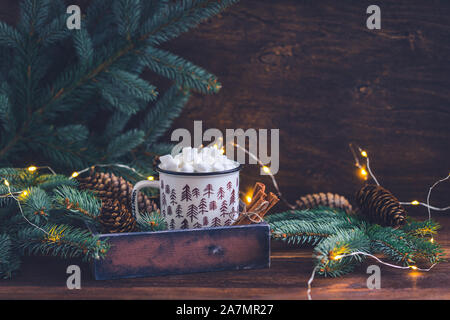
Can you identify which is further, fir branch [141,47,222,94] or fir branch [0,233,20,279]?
fir branch [141,47,222,94]

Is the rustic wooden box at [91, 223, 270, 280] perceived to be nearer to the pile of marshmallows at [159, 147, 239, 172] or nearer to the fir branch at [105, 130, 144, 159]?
the pile of marshmallows at [159, 147, 239, 172]

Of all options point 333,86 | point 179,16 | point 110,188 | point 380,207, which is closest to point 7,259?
point 110,188

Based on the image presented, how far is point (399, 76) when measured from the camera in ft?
3.69

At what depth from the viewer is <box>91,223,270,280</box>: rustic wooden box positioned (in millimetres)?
733

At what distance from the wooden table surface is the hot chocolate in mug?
0.09 metres

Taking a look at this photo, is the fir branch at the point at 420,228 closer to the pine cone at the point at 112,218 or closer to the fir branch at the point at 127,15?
the pine cone at the point at 112,218

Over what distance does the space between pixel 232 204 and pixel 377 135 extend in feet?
1.72

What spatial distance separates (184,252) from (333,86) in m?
0.61

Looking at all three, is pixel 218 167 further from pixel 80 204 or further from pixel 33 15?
pixel 33 15

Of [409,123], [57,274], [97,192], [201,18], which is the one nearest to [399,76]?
[409,123]

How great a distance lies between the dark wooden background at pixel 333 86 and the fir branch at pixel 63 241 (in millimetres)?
469

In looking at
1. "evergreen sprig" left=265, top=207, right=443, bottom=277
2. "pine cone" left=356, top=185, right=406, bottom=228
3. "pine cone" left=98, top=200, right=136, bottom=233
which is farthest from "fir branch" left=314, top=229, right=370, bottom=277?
"pine cone" left=98, top=200, right=136, bottom=233

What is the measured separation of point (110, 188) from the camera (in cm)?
86

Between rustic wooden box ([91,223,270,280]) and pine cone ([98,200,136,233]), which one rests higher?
pine cone ([98,200,136,233])
